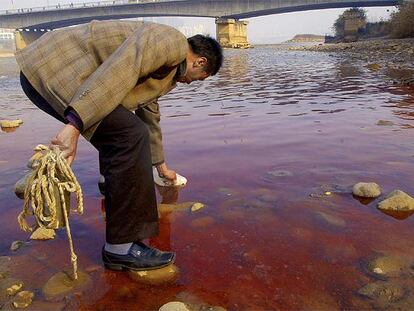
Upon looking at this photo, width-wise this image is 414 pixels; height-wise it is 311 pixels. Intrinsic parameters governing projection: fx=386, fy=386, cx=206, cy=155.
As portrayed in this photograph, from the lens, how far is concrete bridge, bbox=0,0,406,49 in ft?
183

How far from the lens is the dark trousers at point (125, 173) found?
2.00 m

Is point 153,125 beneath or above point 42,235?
above

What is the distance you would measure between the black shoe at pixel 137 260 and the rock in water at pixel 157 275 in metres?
0.02

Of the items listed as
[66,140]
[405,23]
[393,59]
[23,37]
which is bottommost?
[393,59]

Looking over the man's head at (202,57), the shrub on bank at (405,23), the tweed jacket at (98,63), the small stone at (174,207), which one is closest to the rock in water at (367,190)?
the small stone at (174,207)

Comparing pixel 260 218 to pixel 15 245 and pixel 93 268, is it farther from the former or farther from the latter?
pixel 15 245

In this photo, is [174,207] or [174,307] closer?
[174,307]

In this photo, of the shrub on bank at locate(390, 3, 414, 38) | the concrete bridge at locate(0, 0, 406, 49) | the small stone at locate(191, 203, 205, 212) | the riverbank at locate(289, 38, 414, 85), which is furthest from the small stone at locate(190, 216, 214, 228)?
the concrete bridge at locate(0, 0, 406, 49)

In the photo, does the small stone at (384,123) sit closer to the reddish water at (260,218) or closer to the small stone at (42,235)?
the reddish water at (260,218)

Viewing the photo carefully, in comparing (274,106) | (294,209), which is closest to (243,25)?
(274,106)

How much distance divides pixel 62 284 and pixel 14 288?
23 cm

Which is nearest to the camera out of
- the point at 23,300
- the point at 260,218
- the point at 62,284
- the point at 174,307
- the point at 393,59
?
the point at 174,307

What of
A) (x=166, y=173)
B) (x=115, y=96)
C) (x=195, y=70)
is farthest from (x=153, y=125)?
(x=115, y=96)

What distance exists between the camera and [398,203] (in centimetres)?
258
